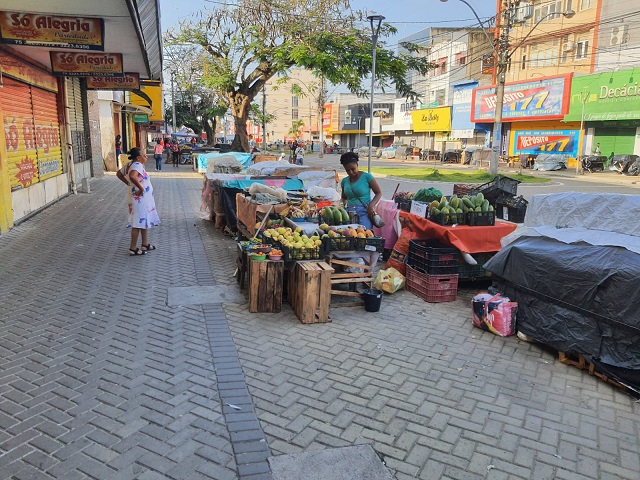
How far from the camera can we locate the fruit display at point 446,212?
7.27 metres

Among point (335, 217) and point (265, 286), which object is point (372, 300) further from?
point (335, 217)

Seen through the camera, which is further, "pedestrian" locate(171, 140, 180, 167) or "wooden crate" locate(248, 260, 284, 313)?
"pedestrian" locate(171, 140, 180, 167)

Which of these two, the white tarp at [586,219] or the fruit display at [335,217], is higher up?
the white tarp at [586,219]

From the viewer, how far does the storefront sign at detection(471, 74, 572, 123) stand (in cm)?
3428

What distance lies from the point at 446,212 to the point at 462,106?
42.2 m

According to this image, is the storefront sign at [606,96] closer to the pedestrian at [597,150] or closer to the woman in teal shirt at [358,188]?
the pedestrian at [597,150]

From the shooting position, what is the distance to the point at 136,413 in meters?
3.88

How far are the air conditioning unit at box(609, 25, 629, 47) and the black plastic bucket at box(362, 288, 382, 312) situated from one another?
34.8 m

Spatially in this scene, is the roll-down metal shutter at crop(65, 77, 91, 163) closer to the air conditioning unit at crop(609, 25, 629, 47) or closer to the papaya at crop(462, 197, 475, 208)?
the papaya at crop(462, 197, 475, 208)

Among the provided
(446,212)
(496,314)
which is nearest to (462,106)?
(446,212)

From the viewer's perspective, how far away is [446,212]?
7270 millimetres

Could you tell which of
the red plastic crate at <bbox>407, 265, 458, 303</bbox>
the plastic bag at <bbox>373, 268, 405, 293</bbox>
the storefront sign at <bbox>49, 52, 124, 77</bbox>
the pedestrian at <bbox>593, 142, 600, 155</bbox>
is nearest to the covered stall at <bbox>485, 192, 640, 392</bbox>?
the red plastic crate at <bbox>407, 265, 458, 303</bbox>

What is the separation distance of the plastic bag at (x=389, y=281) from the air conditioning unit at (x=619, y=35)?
111 feet

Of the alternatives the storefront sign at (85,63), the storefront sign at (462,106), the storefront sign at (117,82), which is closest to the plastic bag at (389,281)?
the storefront sign at (85,63)
